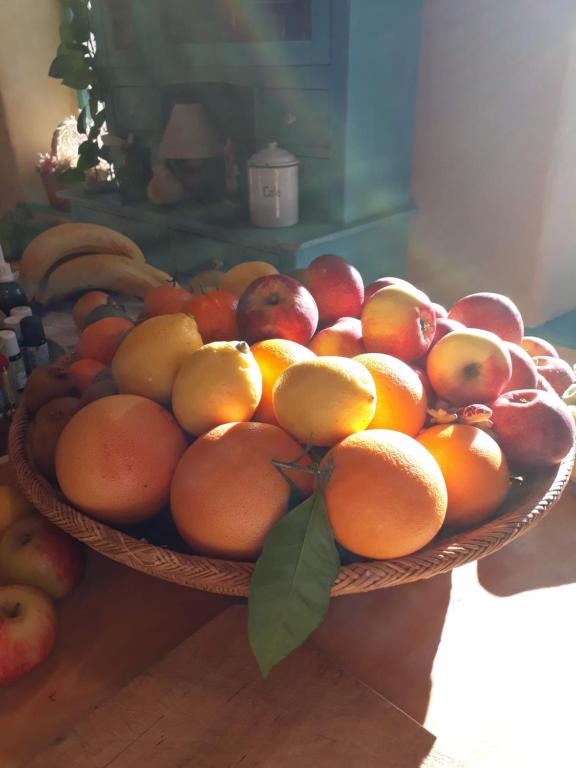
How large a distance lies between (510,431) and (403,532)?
0.63 feet

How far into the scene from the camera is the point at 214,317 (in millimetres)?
711

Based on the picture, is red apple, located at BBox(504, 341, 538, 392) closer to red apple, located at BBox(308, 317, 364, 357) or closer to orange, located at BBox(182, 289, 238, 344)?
red apple, located at BBox(308, 317, 364, 357)

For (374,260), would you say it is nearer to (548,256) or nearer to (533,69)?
(548,256)

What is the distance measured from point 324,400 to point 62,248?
5.02ft

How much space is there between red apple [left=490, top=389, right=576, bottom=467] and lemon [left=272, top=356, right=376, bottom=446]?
0.49 feet

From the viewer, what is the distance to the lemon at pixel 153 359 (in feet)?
1.98

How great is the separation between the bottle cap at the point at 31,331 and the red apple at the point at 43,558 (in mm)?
535

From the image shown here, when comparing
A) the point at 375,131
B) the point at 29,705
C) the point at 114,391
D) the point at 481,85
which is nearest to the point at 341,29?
the point at 375,131

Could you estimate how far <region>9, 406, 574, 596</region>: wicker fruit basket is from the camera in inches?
18.3

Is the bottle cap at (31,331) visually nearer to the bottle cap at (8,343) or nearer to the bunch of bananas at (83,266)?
the bottle cap at (8,343)

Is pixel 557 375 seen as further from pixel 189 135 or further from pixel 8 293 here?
pixel 189 135

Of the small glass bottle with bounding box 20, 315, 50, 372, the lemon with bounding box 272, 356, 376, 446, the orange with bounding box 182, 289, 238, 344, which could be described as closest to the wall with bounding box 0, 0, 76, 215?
the small glass bottle with bounding box 20, 315, 50, 372

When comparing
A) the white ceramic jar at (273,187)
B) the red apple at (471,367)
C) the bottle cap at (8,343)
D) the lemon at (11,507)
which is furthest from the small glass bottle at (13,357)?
the white ceramic jar at (273,187)

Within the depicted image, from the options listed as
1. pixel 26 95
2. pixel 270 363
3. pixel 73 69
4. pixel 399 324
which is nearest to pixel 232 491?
pixel 270 363
